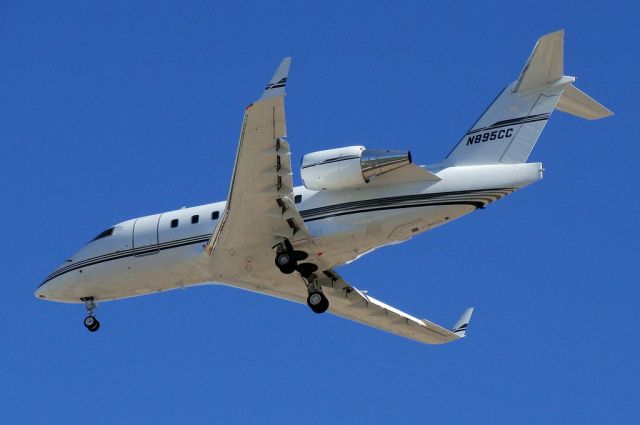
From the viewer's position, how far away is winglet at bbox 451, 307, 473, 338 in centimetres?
3838

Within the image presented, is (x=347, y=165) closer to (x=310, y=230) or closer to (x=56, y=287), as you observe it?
(x=310, y=230)

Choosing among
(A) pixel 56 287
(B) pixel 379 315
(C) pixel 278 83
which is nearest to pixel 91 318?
(A) pixel 56 287

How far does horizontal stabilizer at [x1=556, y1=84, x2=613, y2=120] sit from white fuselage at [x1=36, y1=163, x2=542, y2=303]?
92.9 inches

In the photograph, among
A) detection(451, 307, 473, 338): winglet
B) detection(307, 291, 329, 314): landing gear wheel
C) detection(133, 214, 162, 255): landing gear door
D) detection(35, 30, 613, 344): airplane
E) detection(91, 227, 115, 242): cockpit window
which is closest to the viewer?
detection(35, 30, 613, 344): airplane

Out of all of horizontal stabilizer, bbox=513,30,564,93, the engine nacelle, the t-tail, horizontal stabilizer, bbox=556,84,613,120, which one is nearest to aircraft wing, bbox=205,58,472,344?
the engine nacelle

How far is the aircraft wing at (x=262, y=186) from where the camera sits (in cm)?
2864

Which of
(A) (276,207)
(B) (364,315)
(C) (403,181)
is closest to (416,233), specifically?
(C) (403,181)

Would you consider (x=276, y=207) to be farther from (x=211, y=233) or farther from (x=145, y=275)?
(x=145, y=275)

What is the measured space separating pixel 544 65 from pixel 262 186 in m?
7.72

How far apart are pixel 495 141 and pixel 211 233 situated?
26.0 feet

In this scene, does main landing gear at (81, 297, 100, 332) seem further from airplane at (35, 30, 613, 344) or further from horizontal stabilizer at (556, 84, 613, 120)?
horizontal stabilizer at (556, 84, 613, 120)

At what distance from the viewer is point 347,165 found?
3136 centimetres

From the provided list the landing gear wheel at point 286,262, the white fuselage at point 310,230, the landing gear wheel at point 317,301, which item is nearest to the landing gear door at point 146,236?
the white fuselage at point 310,230

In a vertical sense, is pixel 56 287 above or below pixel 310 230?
above
